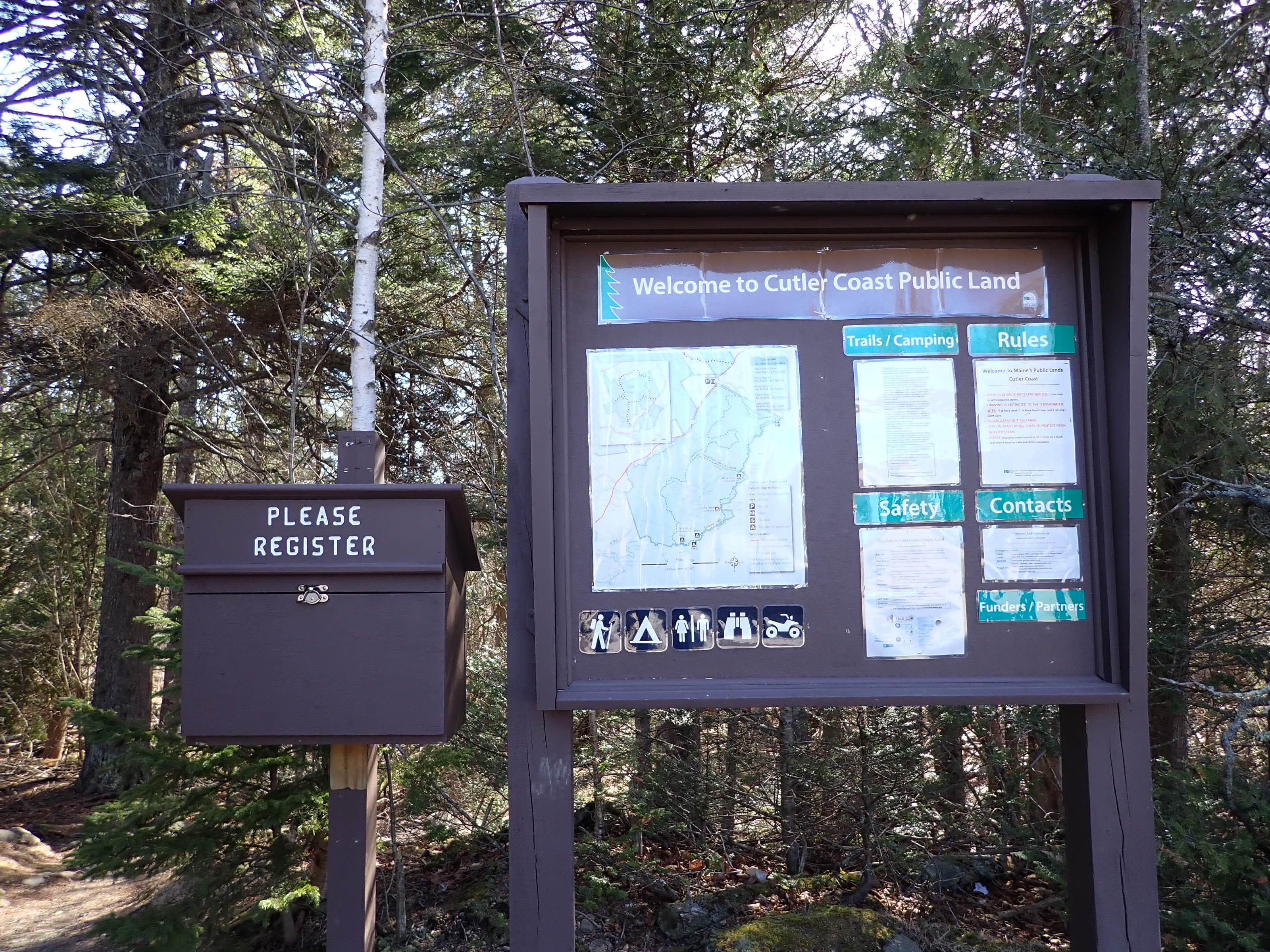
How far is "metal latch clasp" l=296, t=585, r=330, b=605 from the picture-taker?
8.30 ft

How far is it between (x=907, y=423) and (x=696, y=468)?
25.6 inches

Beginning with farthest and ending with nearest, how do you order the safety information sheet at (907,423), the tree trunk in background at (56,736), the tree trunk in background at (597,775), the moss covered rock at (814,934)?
1. the tree trunk in background at (56,736)
2. the tree trunk in background at (597,775)
3. the moss covered rock at (814,934)
4. the safety information sheet at (907,423)

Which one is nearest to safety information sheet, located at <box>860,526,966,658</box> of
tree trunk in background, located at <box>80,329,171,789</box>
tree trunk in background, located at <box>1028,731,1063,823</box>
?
tree trunk in background, located at <box>1028,731,1063,823</box>

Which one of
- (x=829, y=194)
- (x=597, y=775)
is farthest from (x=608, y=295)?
(x=597, y=775)

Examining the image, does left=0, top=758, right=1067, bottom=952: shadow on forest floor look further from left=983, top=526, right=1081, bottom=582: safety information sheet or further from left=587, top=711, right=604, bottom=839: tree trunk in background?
left=983, top=526, right=1081, bottom=582: safety information sheet

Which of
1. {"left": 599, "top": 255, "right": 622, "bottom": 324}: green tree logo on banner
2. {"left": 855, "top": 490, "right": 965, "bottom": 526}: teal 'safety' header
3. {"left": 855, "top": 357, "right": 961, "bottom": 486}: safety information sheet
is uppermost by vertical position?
{"left": 599, "top": 255, "right": 622, "bottom": 324}: green tree logo on banner

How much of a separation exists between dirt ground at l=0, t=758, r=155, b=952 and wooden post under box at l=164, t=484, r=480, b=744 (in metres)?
2.48

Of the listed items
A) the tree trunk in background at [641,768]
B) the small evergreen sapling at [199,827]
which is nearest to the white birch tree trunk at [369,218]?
the small evergreen sapling at [199,827]

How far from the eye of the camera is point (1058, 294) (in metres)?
2.55

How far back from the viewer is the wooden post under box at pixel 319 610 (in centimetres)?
251

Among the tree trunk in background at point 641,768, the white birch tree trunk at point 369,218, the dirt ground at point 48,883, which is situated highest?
the white birch tree trunk at point 369,218

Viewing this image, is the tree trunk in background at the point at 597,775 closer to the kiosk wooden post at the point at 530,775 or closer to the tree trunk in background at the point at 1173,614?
the kiosk wooden post at the point at 530,775

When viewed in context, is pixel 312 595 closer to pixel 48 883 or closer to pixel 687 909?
pixel 687 909

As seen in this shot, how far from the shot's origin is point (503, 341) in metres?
6.78
